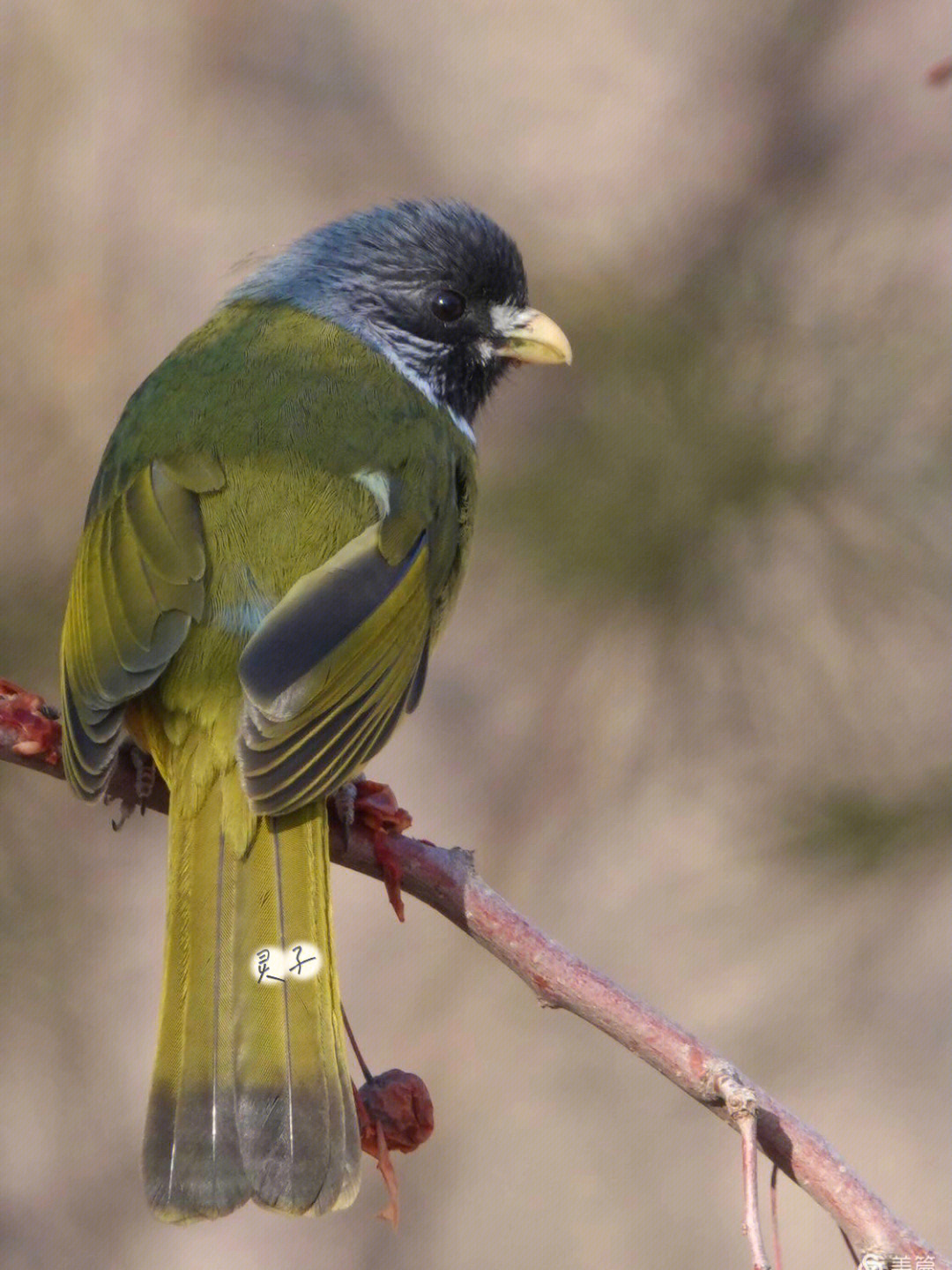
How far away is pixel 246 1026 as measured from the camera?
2.84m

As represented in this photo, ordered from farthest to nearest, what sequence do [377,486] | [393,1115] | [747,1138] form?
[377,486] < [393,1115] < [747,1138]

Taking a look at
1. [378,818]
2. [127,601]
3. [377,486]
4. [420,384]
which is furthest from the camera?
[420,384]

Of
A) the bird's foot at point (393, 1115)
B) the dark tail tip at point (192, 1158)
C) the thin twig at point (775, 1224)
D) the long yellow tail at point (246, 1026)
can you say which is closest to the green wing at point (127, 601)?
the long yellow tail at point (246, 1026)

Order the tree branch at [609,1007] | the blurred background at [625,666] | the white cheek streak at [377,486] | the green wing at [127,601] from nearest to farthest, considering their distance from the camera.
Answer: the tree branch at [609,1007] < the green wing at [127,601] < the white cheek streak at [377,486] < the blurred background at [625,666]

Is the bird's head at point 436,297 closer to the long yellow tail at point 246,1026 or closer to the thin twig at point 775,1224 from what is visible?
the long yellow tail at point 246,1026

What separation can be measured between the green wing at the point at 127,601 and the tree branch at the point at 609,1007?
0.29ft

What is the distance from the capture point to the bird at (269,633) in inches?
110

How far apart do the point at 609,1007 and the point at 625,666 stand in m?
3.23

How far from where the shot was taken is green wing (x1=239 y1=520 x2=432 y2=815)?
299 cm

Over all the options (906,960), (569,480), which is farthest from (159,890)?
(906,960)

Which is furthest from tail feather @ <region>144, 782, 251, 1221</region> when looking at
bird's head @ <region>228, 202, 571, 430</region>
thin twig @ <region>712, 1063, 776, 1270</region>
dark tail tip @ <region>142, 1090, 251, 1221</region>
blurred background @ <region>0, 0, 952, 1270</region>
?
blurred background @ <region>0, 0, 952, 1270</region>

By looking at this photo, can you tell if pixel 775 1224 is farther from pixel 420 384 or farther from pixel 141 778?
pixel 420 384

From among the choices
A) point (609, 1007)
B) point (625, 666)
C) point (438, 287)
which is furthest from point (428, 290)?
point (609, 1007)

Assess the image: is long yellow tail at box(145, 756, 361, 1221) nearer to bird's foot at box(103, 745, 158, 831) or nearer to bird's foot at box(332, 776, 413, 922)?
bird's foot at box(332, 776, 413, 922)
